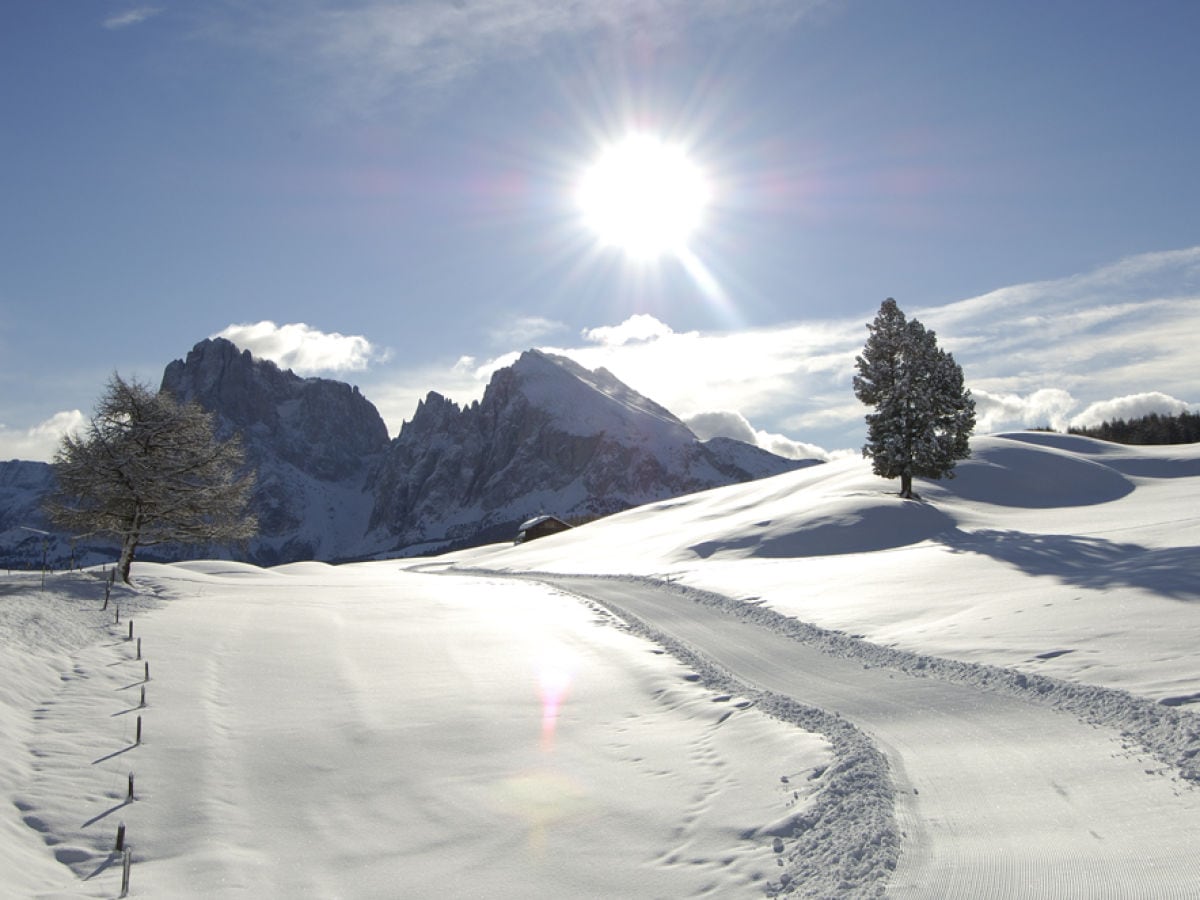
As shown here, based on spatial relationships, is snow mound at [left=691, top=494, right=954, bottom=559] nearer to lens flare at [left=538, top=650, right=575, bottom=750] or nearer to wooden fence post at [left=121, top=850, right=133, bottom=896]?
lens flare at [left=538, top=650, right=575, bottom=750]

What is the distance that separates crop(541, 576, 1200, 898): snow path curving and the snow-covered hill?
0.16 ft

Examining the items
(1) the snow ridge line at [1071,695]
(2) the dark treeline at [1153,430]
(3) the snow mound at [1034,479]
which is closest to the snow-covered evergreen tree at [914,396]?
(3) the snow mound at [1034,479]

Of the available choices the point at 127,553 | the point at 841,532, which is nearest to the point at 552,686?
the point at 127,553

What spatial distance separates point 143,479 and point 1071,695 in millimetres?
28148

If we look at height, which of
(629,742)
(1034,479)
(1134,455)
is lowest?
(629,742)

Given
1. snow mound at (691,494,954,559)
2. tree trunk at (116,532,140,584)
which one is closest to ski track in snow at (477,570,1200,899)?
tree trunk at (116,532,140,584)

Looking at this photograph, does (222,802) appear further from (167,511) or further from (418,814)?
(167,511)

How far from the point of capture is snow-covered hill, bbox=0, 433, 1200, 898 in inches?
354

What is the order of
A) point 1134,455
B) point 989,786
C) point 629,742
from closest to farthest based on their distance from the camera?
point 989,786, point 629,742, point 1134,455

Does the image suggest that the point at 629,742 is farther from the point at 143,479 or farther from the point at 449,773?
the point at 143,479

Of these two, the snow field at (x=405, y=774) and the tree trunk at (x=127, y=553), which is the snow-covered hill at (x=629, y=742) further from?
the tree trunk at (x=127, y=553)

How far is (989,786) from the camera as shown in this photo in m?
10.3

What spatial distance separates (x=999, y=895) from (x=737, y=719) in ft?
22.5

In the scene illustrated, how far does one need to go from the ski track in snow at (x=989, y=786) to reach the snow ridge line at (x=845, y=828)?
0.08ft
